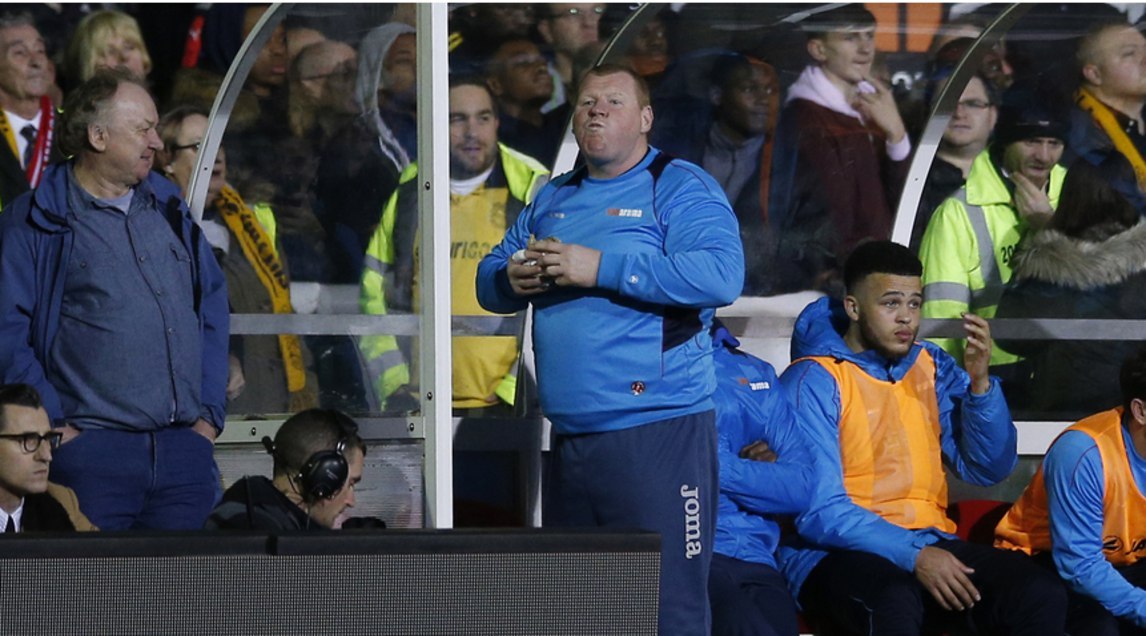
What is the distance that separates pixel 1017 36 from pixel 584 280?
236 cm

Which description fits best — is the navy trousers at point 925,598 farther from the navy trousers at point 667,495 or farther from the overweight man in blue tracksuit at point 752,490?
the navy trousers at point 667,495

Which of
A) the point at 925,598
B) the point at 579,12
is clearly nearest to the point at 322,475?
the point at 925,598

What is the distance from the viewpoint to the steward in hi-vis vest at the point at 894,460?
14.9ft

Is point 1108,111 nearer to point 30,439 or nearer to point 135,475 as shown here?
point 135,475

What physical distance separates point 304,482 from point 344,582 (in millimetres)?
946

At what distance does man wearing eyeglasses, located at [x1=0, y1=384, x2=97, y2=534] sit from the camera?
4.12 m

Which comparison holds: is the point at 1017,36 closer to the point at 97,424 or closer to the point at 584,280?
the point at 584,280

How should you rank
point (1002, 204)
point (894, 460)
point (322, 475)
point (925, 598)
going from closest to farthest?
point (322, 475) < point (925, 598) < point (894, 460) < point (1002, 204)

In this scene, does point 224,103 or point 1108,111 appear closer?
point 224,103

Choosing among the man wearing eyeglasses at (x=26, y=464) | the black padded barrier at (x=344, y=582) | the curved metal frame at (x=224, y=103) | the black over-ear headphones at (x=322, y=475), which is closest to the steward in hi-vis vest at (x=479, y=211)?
the curved metal frame at (x=224, y=103)

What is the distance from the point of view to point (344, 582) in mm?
3090

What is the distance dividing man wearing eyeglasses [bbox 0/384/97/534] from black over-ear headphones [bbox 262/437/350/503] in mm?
618

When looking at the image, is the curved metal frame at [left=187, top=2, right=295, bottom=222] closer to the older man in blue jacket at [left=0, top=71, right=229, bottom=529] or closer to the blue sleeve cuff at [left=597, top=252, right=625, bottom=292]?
the older man in blue jacket at [left=0, top=71, right=229, bottom=529]

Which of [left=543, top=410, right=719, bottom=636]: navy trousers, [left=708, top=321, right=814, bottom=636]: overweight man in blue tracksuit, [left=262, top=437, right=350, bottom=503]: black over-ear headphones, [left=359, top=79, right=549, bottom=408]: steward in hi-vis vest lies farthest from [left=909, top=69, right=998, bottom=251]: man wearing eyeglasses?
[left=262, top=437, right=350, bottom=503]: black over-ear headphones
